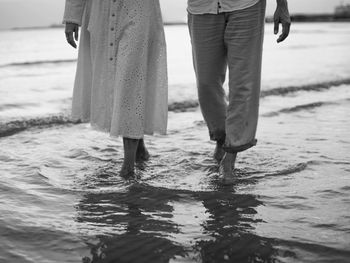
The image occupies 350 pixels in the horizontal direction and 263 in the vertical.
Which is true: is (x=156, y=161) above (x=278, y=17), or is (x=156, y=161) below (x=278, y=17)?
below

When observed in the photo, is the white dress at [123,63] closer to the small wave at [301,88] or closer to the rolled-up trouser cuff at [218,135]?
the rolled-up trouser cuff at [218,135]

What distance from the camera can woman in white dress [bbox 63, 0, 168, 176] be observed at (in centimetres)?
389

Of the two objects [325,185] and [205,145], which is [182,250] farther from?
[205,145]

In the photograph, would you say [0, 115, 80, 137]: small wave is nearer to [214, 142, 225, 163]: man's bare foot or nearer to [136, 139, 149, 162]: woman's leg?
[136, 139, 149, 162]: woman's leg

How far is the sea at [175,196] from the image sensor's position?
2777 millimetres

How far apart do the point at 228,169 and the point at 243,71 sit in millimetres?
703

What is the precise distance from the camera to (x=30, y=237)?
2906 millimetres

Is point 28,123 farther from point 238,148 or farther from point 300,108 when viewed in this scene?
point 300,108

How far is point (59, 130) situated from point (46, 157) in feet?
4.39

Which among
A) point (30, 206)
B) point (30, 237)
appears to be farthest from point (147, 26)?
point (30, 237)

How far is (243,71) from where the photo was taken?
12.7ft

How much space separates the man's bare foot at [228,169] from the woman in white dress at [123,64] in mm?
528

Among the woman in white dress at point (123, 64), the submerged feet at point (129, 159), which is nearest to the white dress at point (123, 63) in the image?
the woman in white dress at point (123, 64)

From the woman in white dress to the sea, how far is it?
0.41m
